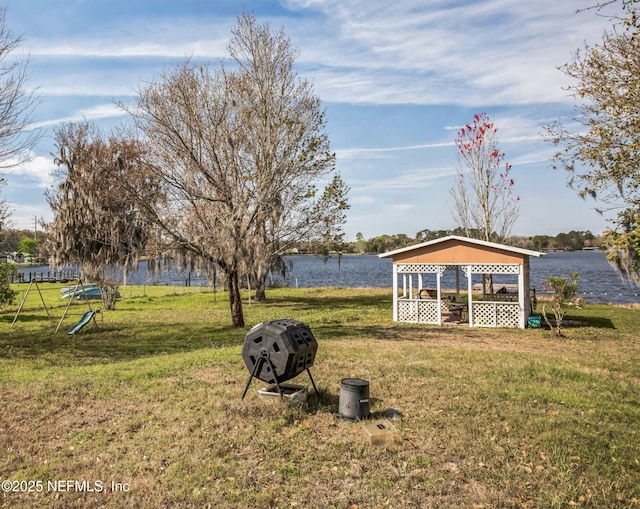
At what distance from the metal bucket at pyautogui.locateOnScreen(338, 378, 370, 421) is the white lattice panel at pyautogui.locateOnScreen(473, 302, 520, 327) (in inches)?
448

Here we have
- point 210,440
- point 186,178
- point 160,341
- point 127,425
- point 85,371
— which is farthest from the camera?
point 186,178

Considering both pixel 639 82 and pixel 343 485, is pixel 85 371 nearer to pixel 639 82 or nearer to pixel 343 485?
pixel 343 485

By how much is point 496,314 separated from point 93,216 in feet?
60.7

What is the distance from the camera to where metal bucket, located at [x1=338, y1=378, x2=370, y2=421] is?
5500 millimetres

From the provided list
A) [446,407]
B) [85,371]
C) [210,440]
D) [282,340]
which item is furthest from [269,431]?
[85,371]

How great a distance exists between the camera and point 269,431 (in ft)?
17.1

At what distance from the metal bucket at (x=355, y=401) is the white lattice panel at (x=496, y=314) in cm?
1138

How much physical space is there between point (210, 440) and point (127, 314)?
51.2ft

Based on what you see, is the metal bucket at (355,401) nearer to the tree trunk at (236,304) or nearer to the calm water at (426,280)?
the tree trunk at (236,304)

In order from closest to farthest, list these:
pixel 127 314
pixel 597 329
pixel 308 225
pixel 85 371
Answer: pixel 85 371
pixel 597 329
pixel 127 314
pixel 308 225

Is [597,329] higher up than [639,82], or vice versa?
[639,82]

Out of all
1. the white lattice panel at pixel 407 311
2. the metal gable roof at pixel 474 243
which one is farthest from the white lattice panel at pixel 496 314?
the white lattice panel at pixel 407 311

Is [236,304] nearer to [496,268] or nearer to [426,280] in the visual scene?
[496,268]

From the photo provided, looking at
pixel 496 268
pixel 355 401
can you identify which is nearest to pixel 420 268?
pixel 496 268
